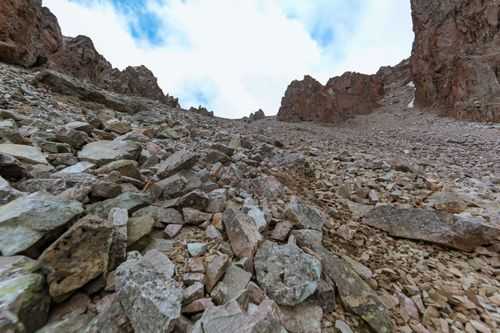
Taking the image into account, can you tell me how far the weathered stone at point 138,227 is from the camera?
6.72 feet

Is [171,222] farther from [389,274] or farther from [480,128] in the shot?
[480,128]

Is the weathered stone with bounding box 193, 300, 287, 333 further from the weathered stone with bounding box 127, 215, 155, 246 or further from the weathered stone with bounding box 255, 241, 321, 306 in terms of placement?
the weathered stone with bounding box 127, 215, 155, 246

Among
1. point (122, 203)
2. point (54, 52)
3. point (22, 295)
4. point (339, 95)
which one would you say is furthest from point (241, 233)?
point (339, 95)

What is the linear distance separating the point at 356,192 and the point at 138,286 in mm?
3953

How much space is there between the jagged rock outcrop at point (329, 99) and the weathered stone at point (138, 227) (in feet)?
82.4

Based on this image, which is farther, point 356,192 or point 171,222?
point 356,192

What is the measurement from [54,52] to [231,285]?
24.4m

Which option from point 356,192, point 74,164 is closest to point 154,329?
point 74,164

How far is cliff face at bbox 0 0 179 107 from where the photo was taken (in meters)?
9.74

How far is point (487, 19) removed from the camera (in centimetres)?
1941

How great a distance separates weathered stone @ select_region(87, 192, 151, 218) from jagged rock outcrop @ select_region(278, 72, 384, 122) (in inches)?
977

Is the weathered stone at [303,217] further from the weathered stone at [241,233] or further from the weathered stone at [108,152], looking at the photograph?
the weathered stone at [108,152]

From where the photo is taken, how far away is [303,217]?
283 centimetres

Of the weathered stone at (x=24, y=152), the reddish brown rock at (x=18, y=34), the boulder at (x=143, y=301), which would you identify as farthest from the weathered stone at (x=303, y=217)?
the reddish brown rock at (x=18, y=34)
